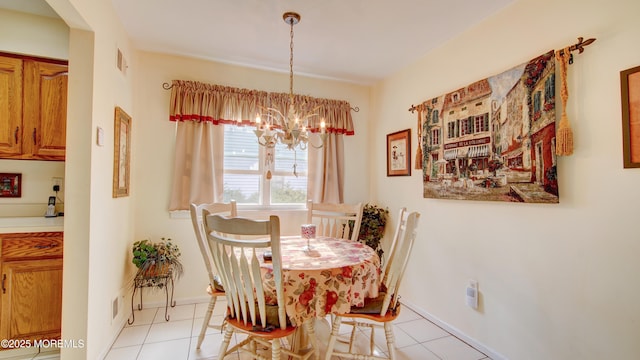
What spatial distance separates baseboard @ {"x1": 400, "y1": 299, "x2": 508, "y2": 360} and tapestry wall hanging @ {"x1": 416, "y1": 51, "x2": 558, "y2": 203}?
1.12m

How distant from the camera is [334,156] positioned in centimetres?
346

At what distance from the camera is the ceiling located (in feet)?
6.93

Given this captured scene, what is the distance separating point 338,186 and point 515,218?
187 centimetres

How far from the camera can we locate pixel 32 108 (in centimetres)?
211

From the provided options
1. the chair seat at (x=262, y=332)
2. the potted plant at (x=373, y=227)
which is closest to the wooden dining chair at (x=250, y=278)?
the chair seat at (x=262, y=332)

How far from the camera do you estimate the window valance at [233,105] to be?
289 centimetres

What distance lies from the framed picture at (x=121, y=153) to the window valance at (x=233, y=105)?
463 millimetres

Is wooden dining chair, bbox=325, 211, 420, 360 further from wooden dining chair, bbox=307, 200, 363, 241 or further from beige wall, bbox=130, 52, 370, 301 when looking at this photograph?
beige wall, bbox=130, 52, 370, 301

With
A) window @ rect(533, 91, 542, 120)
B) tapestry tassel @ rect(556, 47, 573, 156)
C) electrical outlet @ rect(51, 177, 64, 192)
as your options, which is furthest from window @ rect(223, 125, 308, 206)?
tapestry tassel @ rect(556, 47, 573, 156)

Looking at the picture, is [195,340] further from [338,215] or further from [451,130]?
[451,130]

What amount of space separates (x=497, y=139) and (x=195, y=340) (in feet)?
9.11

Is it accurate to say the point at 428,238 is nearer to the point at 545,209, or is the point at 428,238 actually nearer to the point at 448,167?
the point at 448,167

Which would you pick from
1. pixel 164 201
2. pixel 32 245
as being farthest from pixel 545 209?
pixel 32 245

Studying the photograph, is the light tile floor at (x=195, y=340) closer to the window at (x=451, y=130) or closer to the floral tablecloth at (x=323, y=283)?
the floral tablecloth at (x=323, y=283)
